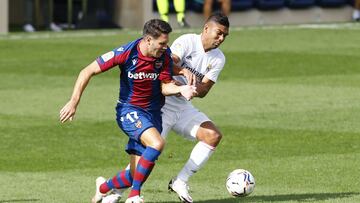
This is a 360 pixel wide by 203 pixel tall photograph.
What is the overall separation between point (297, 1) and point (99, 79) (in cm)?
1822

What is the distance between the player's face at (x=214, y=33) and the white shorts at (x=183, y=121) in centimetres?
72

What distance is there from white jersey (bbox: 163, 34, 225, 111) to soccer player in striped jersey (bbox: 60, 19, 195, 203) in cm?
51

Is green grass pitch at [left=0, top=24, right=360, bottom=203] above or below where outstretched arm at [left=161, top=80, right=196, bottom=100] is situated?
below

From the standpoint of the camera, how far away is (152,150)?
1045 cm

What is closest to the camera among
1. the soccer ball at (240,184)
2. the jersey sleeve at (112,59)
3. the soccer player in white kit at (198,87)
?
the jersey sleeve at (112,59)

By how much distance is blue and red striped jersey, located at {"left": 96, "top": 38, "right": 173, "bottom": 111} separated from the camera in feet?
34.8

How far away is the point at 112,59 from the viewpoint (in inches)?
416

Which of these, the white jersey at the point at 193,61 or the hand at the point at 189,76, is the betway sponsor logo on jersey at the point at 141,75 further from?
the white jersey at the point at 193,61

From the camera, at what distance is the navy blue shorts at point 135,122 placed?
10.7 m

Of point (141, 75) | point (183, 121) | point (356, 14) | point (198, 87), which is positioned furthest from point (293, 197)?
point (356, 14)

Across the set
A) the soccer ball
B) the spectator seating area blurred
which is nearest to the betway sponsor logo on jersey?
the soccer ball

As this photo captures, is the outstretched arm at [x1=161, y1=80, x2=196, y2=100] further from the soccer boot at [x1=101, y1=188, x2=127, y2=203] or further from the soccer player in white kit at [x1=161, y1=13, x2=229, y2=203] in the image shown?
the soccer boot at [x1=101, y1=188, x2=127, y2=203]

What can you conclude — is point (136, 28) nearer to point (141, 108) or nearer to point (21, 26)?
point (21, 26)

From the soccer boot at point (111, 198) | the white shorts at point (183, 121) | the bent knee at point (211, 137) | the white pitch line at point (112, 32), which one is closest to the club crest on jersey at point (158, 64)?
the white shorts at point (183, 121)
